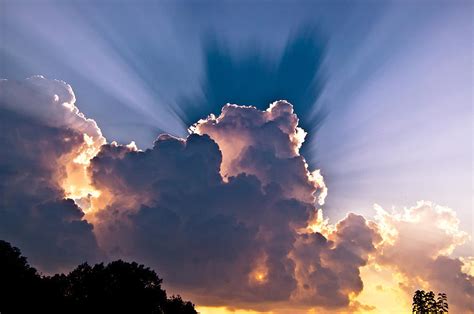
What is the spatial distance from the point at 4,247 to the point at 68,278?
59.6ft

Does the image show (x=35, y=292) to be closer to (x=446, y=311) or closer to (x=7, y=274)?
(x=7, y=274)

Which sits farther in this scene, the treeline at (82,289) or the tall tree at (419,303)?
the tall tree at (419,303)

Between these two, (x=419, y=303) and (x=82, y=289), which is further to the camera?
(x=419, y=303)

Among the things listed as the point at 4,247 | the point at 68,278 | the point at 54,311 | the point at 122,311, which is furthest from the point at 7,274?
the point at 122,311

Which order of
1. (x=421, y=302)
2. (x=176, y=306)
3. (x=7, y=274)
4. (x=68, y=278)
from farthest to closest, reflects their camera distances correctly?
1. (x=421, y=302)
2. (x=176, y=306)
3. (x=68, y=278)
4. (x=7, y=274)

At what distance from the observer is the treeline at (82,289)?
296 feet

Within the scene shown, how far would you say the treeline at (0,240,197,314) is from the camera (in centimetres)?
9025

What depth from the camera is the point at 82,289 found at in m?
106

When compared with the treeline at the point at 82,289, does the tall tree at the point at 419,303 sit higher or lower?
higher

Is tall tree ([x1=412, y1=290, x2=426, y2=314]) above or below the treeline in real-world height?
above

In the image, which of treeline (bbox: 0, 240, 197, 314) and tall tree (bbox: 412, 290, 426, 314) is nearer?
treeline (bbox: 0, 240, 197, 314)

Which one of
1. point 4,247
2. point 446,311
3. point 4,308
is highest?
point 446,311

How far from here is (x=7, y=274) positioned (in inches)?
3541

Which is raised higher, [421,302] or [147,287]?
[421,302]
